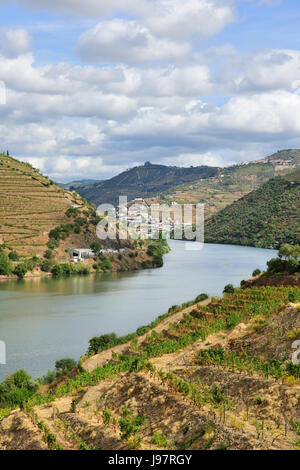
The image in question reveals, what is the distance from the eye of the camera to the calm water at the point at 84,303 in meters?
30.9

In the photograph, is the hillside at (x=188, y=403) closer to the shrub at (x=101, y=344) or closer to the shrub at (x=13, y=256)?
the shrub at (x=101, y=344)

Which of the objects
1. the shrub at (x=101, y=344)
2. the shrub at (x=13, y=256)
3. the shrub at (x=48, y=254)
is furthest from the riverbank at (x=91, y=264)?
the shrub at (x=101, y=344)

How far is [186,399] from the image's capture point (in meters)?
13.5

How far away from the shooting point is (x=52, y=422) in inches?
554

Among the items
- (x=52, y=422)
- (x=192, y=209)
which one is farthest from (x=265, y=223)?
(x=52, y=422)

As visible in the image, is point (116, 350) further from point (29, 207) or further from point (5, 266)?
point (29, 207)

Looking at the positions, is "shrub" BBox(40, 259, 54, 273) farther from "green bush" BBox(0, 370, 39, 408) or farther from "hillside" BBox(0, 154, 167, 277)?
"green bush" BBox(0, 370, 39, 408)

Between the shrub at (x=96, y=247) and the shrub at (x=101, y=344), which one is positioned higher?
the shrub at (x=96, y=247)

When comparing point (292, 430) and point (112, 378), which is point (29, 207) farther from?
point (292, 430)

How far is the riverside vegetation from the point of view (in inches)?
447

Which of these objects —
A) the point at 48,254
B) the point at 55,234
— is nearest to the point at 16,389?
the point at 48,254

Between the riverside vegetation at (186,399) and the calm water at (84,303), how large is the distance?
6401 millimetres

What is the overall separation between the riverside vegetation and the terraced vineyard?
1944 inches
